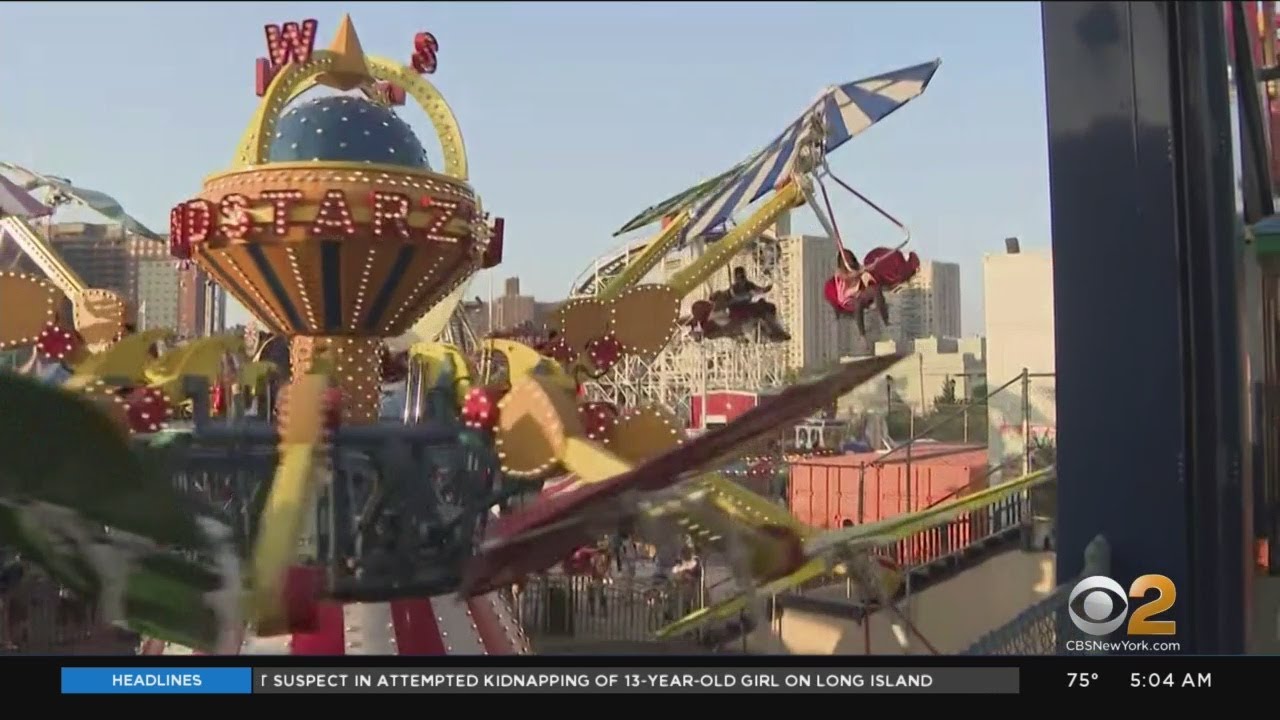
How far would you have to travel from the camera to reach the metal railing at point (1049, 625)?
4.81 feet

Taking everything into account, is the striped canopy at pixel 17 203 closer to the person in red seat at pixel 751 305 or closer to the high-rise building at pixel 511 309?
the high-rise building at pixel 511 309

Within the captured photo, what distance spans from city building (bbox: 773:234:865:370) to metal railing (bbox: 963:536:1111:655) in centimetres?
48

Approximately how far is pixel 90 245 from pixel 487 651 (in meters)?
1.01

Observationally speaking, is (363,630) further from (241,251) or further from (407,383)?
(241,251)

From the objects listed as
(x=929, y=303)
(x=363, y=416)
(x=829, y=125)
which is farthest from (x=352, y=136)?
(x=929, y=303)

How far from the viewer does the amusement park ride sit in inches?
59.9

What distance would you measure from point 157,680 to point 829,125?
135cm

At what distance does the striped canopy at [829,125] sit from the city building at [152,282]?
804 mm

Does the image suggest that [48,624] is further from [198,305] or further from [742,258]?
[742,258]

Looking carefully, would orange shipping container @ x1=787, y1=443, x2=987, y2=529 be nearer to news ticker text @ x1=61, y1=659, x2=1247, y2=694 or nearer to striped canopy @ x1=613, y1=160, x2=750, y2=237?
news ticker text @ x1=61, y1=659, x2=1247, y2=694

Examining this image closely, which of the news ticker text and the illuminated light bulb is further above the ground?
the illuminated light bulb

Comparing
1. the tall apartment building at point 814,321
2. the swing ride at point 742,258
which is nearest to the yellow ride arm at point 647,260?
the swing ride at point 742,258

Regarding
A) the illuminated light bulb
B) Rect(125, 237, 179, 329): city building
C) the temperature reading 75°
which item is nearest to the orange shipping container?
the temperature reading 75°

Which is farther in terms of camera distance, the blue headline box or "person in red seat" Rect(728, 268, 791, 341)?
"person in red seat" Rect(728, 268, 791, 341)
